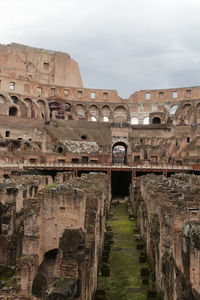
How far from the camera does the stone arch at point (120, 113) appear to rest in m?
69.4

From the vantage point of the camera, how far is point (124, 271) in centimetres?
1237

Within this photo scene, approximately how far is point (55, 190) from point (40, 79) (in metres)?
64.7

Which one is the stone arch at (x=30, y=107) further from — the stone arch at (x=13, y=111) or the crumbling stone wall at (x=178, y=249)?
the crumbling stone wall at (x=178, y=249)

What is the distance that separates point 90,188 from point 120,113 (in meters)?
57.1

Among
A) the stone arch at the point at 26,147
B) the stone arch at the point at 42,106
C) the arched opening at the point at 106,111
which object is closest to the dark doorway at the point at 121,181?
the stone arch at the point at 26,147

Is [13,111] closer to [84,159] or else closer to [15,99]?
[15,99]

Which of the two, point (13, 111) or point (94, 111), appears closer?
point (13, 111)

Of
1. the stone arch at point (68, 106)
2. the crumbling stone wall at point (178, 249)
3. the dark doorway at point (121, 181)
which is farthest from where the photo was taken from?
the stone arch at point (68, 106)

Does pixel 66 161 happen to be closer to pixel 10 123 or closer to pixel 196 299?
pixel 10 123

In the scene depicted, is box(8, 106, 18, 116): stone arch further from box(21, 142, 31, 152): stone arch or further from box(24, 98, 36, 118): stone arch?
box(21, 142, 31, 152): stone arch

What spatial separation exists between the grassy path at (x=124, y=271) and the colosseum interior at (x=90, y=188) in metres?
0.06

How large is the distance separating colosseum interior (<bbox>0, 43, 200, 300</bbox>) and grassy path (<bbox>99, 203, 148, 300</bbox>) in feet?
0.20

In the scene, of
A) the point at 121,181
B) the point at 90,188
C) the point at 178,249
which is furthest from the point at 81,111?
the point at 178,249

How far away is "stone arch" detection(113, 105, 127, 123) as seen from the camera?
69438mm
